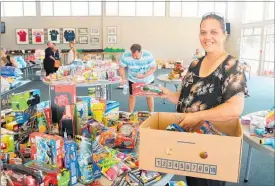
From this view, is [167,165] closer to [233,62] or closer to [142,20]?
[233,62]

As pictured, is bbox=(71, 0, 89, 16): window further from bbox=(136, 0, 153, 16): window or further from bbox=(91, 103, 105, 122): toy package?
bbox=(91, 103, 105, 122): toy package

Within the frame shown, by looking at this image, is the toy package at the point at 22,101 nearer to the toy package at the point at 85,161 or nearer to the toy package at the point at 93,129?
the toy package at the point at 93,129

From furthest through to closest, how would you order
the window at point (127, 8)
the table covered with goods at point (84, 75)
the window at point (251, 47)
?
the window at point (127, 8) < the window at point (251, 47) < the table covered with goods at point (84, 75)

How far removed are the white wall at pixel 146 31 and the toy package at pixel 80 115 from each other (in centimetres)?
1444

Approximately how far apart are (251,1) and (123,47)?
22.3ft

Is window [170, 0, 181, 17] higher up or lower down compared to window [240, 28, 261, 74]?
higher up

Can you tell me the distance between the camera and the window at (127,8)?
1572 centimetres

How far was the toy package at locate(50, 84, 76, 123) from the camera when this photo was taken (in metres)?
1.54

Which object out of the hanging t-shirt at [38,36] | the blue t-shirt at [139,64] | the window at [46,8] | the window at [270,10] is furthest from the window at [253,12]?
the hanging t-shirt at [38,36]

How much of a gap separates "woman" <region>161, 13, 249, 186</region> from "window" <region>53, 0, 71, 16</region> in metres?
15.1

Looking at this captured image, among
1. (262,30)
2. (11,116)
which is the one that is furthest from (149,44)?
(11,116)

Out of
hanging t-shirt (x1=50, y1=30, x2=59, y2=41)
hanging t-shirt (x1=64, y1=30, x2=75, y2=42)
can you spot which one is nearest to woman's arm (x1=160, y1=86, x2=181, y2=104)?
hanging t-shirt (x1=64, y1=30, x2=75, y2=42)

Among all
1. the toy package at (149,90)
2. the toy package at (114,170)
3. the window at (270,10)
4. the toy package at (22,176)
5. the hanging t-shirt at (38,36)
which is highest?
the window at (270,10)

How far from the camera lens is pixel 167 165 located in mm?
1086
